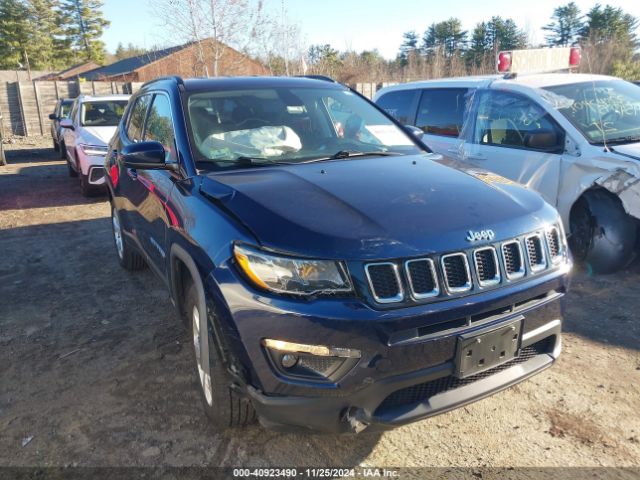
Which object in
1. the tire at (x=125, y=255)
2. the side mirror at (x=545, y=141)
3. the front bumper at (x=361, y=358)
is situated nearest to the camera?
the front bumper at (x=361, y=358)

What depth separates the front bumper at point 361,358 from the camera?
1.93 meters

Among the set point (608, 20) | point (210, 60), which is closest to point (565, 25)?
point (608, 20)

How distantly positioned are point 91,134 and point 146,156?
6631 millimetres

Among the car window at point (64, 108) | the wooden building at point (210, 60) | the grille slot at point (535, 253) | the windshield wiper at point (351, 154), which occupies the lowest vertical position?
the grille slot at point (535, 253)

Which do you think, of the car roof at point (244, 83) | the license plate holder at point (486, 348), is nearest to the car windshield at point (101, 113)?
the car roof at point (244, 83)

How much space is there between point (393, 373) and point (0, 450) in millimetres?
2028

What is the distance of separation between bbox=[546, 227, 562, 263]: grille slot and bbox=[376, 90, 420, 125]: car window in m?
3.90

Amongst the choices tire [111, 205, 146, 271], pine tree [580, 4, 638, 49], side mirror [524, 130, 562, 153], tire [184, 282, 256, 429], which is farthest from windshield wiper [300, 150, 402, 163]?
pine tree [580, 4, 638, 49]

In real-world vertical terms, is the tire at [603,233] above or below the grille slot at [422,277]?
below

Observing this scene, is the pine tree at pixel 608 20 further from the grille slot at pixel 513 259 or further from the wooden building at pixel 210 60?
the grille slot at pixel 513 259

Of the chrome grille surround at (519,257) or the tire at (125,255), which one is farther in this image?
the tire at (125,255)

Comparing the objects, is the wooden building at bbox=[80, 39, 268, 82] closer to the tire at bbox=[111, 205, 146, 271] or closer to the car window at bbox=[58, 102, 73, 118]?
the car window at bbox=[58, 102, 73, 118]

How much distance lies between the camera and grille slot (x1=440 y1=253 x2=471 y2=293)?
205 centimetres

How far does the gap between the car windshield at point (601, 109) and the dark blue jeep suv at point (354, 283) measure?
2.37 metres
